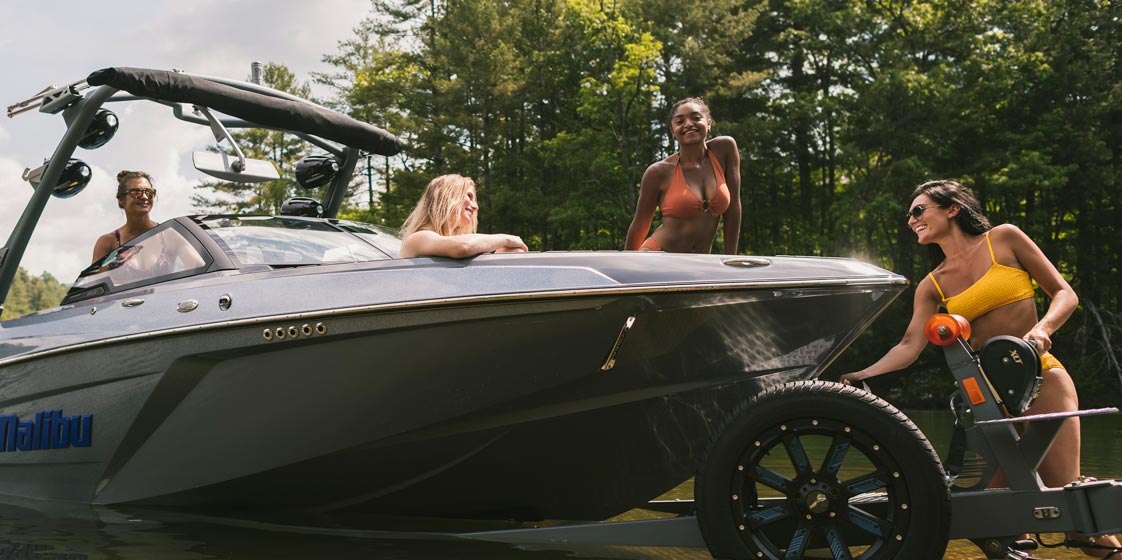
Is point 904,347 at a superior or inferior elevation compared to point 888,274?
inferior

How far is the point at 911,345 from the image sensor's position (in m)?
3.20

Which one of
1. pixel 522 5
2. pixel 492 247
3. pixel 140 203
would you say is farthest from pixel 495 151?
pixel 492 247

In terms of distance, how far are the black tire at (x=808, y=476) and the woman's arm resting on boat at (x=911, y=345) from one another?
0.29 metres

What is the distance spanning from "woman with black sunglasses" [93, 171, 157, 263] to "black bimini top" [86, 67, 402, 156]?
3.63ft

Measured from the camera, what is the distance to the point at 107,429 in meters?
3.85

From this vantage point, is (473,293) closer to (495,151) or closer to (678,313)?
(678,313)

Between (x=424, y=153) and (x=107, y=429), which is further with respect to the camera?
(x=424, y=153)

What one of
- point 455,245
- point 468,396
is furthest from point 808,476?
point 455,245

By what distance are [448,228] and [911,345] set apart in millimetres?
1806

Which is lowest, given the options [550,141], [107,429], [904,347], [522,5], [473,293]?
[107,429]

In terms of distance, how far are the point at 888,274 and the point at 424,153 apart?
2660cm

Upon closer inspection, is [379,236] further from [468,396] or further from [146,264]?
[468,396]

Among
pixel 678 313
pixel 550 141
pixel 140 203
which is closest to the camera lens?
pixel 678 313

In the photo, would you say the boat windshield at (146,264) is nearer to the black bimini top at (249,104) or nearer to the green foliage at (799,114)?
the black bimini top at (249,104)
